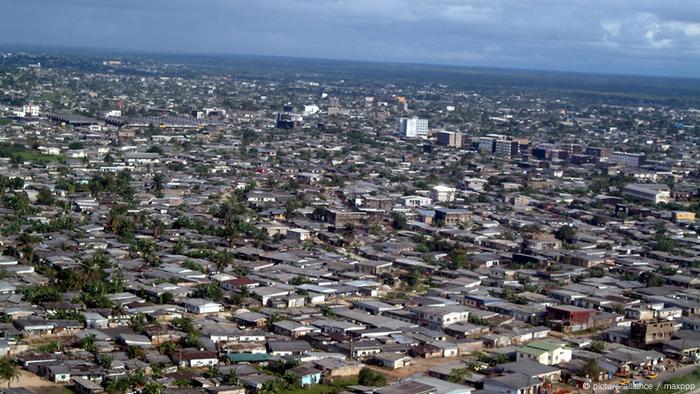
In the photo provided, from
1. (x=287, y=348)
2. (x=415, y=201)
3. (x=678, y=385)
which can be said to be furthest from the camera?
(x=415, y=201)

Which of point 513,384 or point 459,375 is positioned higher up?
point 513,384

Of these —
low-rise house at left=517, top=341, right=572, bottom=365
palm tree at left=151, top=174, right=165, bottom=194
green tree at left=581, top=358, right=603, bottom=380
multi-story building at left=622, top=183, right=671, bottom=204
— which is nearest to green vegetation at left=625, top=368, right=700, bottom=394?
green tree at left=581, top=358, right=603, bottom=380

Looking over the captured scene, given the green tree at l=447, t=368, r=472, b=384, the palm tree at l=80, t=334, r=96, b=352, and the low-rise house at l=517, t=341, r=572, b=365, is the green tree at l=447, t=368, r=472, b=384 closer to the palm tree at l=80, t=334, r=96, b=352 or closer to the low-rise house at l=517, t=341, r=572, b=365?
the low-rise house at l=517, t=341, r=572, b=365

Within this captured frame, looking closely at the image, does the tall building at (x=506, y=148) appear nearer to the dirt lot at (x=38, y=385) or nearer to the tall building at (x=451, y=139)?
the tall building at (x=451, y=139)

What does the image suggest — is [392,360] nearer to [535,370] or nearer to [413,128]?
[535,370]

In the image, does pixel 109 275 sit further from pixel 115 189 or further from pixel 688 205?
pixel 688 205

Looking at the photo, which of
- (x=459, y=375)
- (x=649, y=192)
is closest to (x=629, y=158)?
(x=649, y=192)

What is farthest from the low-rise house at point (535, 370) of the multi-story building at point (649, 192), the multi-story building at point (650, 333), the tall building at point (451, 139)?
the tall building at point (451, 139)
